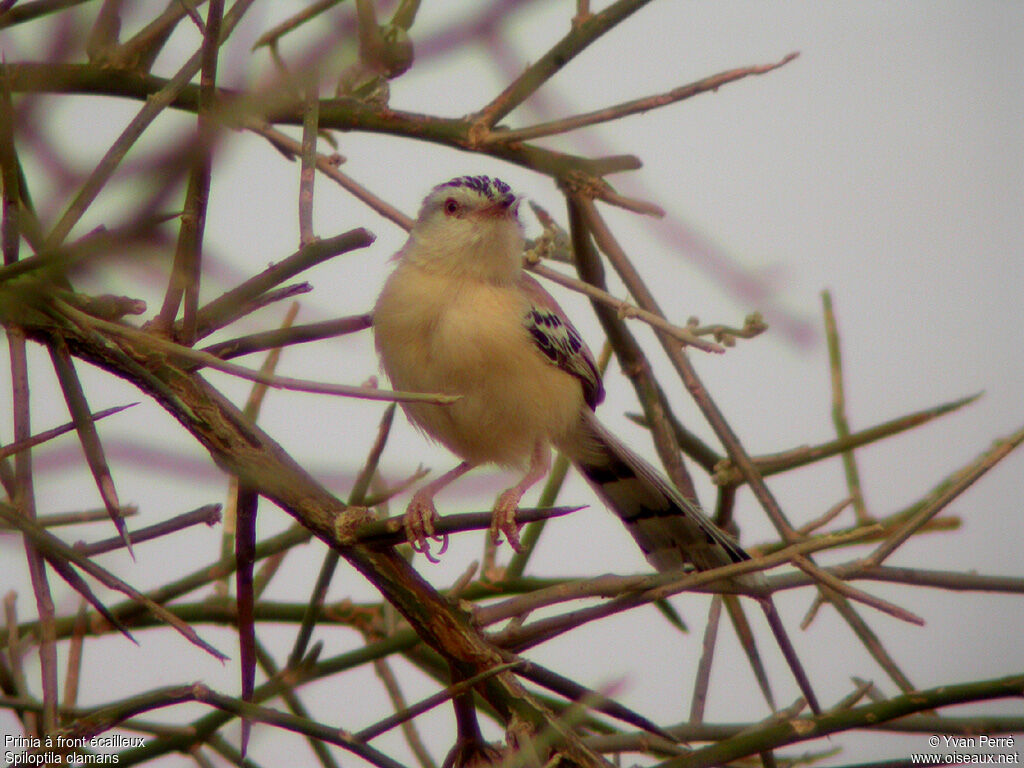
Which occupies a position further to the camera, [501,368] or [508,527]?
[501,368]

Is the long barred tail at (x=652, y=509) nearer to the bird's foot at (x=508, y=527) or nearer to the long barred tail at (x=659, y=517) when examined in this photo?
the long barred tail at (x=659, y=517)

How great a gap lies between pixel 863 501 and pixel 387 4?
205 cm

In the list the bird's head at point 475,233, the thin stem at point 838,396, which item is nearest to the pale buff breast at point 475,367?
the bird's head at point 475,233

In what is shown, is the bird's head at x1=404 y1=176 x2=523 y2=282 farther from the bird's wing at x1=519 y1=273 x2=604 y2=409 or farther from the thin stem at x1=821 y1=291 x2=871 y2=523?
the thin stem at x1=821 y1=291 x2=871 y2=523

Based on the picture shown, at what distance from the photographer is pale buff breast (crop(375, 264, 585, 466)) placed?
438 cm

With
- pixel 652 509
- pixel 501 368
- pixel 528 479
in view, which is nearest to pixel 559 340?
pixel 501 368

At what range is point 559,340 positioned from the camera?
15.4 ft

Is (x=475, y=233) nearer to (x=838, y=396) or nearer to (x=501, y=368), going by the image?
(x=501, y=368)

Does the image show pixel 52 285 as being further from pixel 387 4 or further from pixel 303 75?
pixel 387 4

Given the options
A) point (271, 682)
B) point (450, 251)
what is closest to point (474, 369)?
point (450, 251)

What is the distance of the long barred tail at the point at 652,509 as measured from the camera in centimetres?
364

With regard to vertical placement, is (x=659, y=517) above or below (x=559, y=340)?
below

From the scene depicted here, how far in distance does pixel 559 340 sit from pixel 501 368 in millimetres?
395

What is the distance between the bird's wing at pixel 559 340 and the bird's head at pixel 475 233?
175mm
